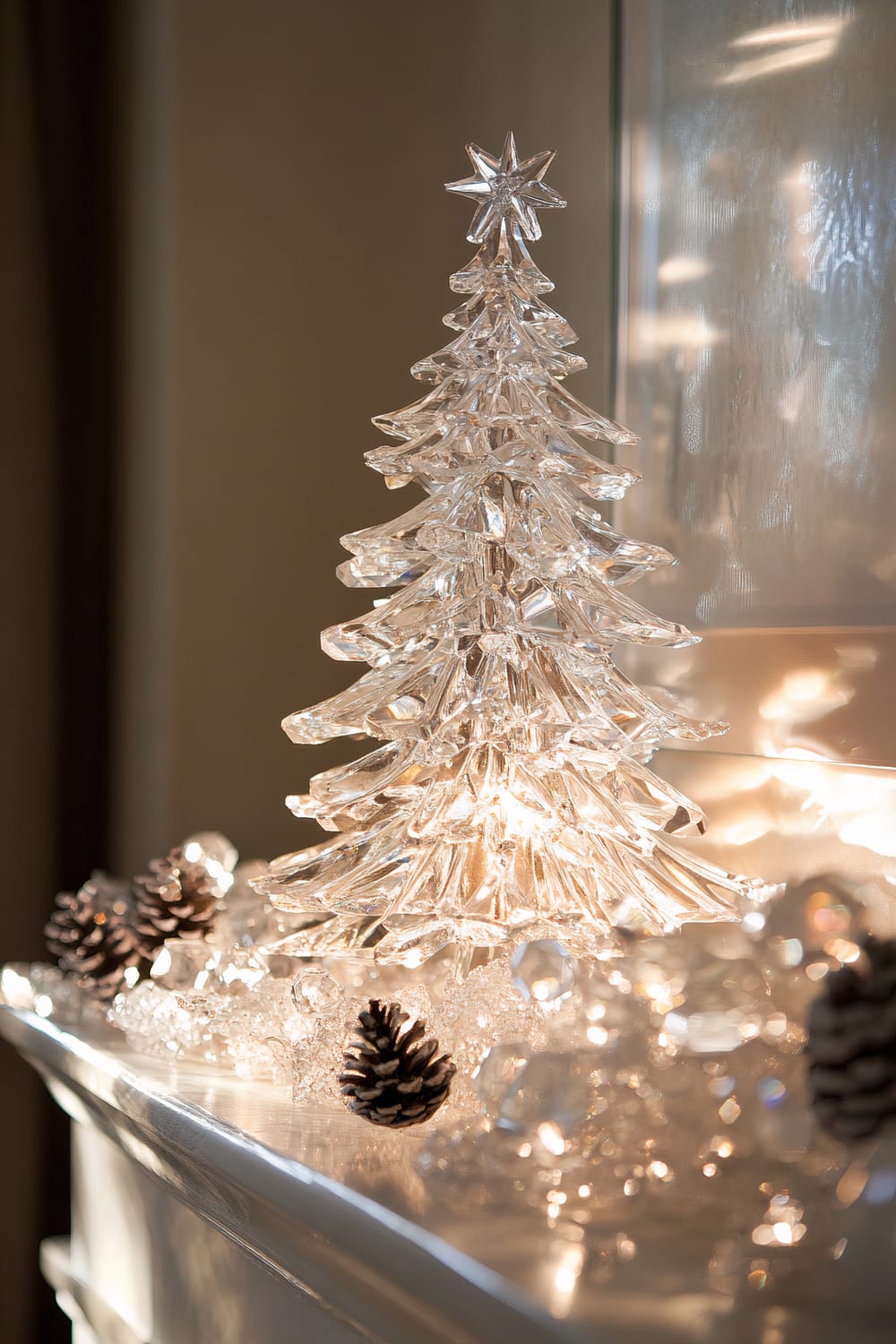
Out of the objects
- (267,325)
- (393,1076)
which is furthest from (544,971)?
(267,325)

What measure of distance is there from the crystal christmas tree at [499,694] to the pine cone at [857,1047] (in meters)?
0.21

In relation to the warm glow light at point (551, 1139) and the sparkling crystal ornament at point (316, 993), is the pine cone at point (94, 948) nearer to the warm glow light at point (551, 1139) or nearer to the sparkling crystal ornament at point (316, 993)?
the sparkling crystal ornament at point (316, 993)

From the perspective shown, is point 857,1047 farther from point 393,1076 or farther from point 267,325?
point 267,325

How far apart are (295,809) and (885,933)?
336 mm

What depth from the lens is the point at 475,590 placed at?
668 millimetres

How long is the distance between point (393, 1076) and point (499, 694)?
0.72 feet

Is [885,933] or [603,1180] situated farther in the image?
[885,933]

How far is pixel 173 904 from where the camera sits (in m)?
0.83

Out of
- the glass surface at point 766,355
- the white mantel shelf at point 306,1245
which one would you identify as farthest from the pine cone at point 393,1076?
the glass surface at point 766,355

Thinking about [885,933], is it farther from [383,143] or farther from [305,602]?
[383,143]

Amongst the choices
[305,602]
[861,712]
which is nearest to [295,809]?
[861,712]

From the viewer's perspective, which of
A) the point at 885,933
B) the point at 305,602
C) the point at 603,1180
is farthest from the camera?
the point at 305,602

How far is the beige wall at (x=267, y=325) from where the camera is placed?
3.53ft

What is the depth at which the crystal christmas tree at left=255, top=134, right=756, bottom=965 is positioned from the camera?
643mm
